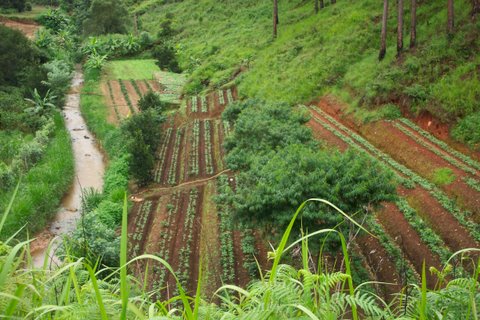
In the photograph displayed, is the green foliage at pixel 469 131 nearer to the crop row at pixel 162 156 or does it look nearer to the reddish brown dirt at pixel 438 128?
the reddish brown dirt at pixel 438 128

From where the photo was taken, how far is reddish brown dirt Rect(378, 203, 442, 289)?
486 inches

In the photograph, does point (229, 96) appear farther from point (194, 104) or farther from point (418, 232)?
point (418, 232)

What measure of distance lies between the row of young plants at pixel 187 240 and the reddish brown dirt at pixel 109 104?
12.8 metres

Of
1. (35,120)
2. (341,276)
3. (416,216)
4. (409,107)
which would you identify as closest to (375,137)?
(409,107)

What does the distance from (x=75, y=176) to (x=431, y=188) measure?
1610cm

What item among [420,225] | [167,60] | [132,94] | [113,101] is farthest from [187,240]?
[167,60]

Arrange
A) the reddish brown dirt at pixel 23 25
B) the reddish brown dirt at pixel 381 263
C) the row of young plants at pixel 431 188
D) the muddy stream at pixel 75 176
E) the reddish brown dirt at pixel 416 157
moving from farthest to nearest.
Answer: the reddish brown dirt at pixel 23 25 → the muddy stream at pixel 75 176 → the reddish brown dirt at pixel 416 157 → the row of young plants at pixel 431 188 → the reddish brown dirt at pixel 381 263

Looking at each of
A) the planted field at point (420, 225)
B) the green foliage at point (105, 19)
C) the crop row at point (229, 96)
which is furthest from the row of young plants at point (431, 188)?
the green foliage at point (105, 19)

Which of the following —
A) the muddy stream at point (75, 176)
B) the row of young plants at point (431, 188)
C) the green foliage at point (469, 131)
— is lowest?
the muddy stream at point (75, 176)

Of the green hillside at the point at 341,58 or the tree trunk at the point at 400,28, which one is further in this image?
the tree trunk at the point at 400,28

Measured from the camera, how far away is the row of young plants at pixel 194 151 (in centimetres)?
2116

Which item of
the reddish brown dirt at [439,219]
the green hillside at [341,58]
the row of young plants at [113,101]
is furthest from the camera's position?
the row of young plants at [113,101]

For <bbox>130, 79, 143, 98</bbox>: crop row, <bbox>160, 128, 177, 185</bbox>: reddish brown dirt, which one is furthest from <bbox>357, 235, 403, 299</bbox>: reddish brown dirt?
<bbox>130, 79, 143, 98</bbox>: crop row

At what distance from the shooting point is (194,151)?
76.5ft
